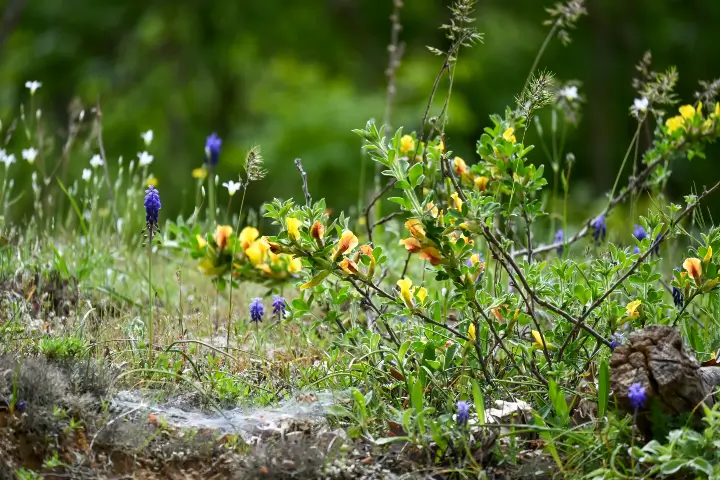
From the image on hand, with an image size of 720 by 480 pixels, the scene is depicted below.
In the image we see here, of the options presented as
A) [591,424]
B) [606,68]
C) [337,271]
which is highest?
[606,68]

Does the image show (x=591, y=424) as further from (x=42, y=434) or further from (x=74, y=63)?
(x=74, y=63)

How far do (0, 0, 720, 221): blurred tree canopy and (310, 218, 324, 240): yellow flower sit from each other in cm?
731

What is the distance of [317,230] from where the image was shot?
103 inches

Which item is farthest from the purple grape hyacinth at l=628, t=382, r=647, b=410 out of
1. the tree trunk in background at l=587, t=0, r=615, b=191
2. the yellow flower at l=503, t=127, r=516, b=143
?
the tree trunk in background at l=587, t=0, r=615, b=191

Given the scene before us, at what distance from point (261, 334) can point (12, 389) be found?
1.01m

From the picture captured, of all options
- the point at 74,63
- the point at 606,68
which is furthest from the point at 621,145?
the point at 74,63

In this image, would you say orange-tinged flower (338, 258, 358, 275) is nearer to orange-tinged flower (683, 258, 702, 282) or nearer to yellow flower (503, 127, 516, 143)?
yellow flower (503, 127, 516, 143)

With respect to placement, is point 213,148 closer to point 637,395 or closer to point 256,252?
point 256,252

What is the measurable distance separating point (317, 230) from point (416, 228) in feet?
1.01

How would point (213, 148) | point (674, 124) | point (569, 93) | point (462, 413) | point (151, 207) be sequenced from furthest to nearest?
point (213, 148), point (569, 93), point (674, 124), point (151, 207), point (462, 413)

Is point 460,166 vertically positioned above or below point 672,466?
above

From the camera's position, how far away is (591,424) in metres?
2.54

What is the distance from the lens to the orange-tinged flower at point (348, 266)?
268 centimetres

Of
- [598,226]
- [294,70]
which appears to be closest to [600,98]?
[294,70]
